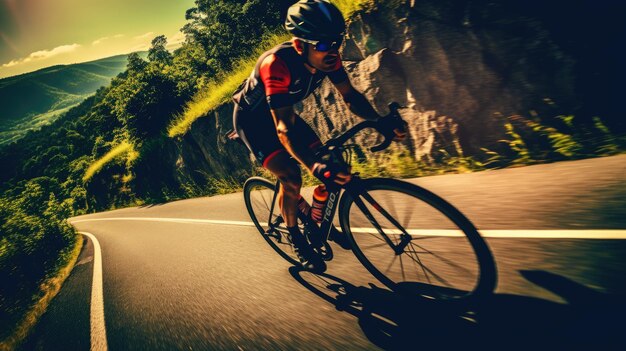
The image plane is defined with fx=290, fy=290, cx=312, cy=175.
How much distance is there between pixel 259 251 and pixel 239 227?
1454 millimetres

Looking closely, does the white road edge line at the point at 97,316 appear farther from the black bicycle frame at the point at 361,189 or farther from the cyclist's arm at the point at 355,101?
the cyclist's arm at the point at 355,101

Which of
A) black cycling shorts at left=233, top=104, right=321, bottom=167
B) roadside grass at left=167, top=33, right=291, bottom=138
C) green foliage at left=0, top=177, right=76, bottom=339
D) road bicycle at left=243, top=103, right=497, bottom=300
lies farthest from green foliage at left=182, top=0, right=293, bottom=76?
road bicycle at left=243, top=103, right=497, bottom=300

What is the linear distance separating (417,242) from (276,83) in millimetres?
1756

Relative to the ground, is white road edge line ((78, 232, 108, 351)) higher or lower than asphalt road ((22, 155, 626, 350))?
A: lower

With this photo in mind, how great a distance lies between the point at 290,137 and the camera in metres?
2.24

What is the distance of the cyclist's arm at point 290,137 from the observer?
222 centimetres

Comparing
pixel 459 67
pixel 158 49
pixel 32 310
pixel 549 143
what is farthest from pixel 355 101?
pixel 158 49

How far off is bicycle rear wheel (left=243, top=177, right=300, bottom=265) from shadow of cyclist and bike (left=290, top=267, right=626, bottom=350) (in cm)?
135

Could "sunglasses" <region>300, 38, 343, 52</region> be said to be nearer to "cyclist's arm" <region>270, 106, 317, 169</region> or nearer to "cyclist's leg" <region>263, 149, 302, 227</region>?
"cyclist's arm" <region>270, 106, 317, 169</region>

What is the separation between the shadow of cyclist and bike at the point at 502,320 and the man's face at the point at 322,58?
1966 mm

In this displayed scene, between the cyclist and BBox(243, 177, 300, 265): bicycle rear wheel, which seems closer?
the cyclist

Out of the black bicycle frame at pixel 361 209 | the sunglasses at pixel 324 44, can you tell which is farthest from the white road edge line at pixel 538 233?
the sunglasses at pixel 324 44

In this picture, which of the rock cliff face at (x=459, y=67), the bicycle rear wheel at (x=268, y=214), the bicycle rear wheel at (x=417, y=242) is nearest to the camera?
the bicycle rear wheel at (x=417, y=242)

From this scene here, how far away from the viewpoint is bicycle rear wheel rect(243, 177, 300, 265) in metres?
3.56
